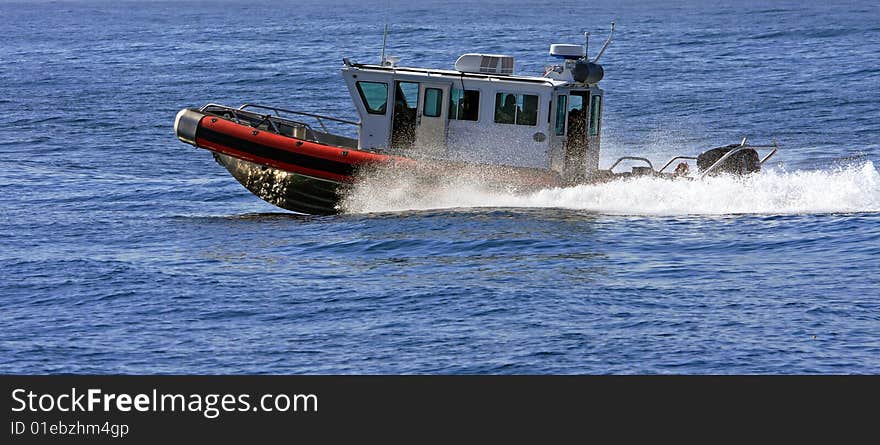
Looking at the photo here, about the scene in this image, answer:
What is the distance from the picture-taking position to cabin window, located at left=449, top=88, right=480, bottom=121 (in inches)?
677

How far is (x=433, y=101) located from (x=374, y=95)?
867 mm

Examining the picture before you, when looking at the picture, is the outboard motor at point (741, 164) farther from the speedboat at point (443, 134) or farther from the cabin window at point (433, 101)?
the cabin window at point (433, 101)

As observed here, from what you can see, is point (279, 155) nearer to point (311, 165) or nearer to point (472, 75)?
point (311, 165)

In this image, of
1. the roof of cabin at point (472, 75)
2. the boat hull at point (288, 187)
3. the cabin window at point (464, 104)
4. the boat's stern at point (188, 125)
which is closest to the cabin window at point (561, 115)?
the roof of cabin at point (472, 75)

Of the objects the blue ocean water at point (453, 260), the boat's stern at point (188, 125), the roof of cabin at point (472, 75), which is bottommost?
the blue ocean water at point (453, 260)

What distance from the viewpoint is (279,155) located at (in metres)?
17.3

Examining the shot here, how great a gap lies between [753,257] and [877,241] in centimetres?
192

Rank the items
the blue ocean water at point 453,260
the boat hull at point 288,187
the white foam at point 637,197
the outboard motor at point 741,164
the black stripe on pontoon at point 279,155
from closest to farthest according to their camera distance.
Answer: the blue ocean water at point 453,260
the black stripe on pontoon at point 279,155
the white foam at point 637,197
the boat hull at point 288,187
the outboard motor at point 741,164

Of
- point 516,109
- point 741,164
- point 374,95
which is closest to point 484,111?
point 516,109

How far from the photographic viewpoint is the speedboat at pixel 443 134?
1711cm

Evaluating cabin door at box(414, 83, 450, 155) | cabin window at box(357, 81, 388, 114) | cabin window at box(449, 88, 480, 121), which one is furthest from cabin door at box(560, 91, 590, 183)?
cabin window at box(357, 81, 388, 114)

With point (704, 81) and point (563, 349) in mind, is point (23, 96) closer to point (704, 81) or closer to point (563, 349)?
point (704, 81)

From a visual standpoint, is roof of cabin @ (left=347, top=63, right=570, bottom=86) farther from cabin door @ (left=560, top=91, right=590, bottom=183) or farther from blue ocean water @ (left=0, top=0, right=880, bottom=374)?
blue ocean water @ (left=0, top=0, right=880, bottom=374)
